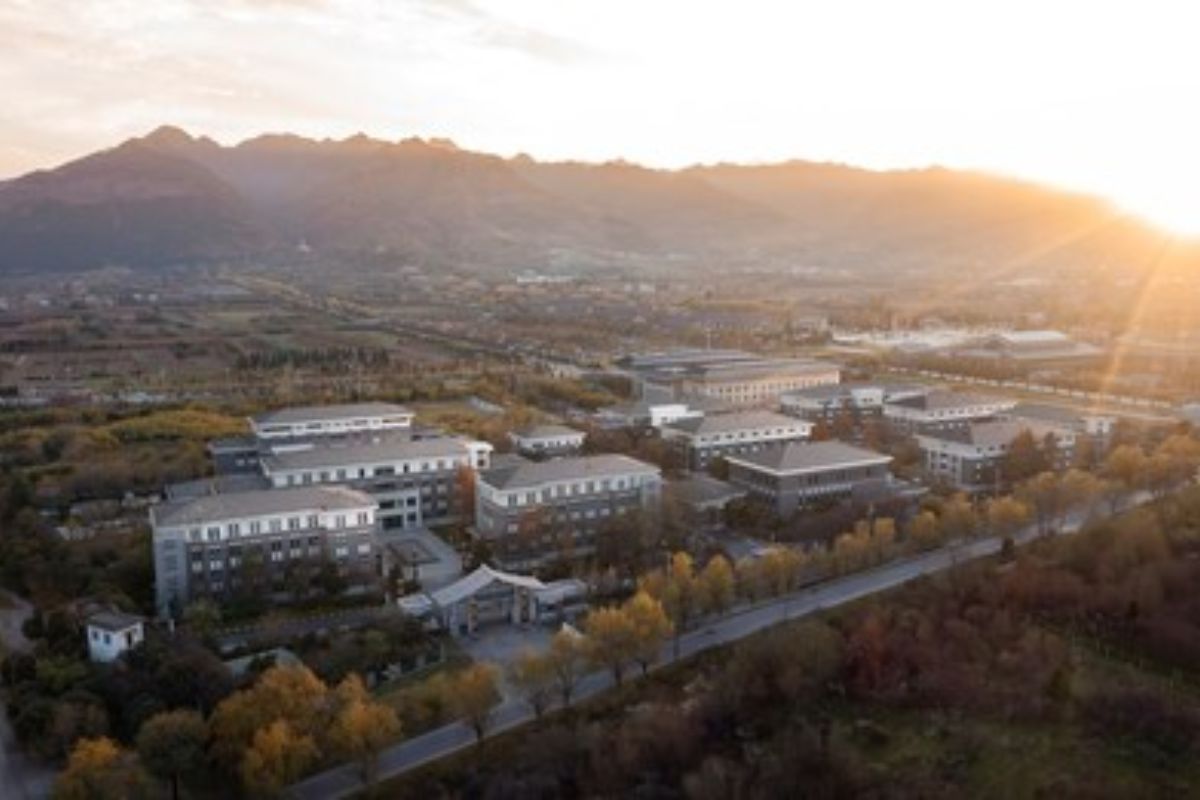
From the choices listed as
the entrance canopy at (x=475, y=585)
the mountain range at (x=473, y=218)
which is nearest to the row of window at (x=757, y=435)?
the entrance canopy at (x=475, y=585)

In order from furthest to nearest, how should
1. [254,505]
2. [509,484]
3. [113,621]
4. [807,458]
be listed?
[807,458]
[509,484]
[254,505]
[113,621]

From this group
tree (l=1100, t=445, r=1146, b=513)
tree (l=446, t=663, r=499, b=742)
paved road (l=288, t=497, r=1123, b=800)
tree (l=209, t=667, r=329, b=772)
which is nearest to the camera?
tree (l=209, t=667, r=329, b=772)

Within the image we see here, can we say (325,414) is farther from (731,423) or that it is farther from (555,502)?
(731,423)

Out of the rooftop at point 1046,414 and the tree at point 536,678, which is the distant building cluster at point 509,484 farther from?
the tree at point 536,678

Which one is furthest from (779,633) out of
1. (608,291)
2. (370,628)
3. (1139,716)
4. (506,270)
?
(506,270)

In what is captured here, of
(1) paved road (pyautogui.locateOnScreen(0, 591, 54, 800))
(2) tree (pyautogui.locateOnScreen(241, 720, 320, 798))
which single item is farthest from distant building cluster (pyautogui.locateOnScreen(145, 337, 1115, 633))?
(2) tree (pyautogui.locateOnScreen(241, 720, 320, 798))

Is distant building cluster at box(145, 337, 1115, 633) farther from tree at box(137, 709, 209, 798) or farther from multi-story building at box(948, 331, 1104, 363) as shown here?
multi-story building at box(948, 331, 1104, 363)

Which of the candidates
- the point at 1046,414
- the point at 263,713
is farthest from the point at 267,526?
the point at 1046,414
